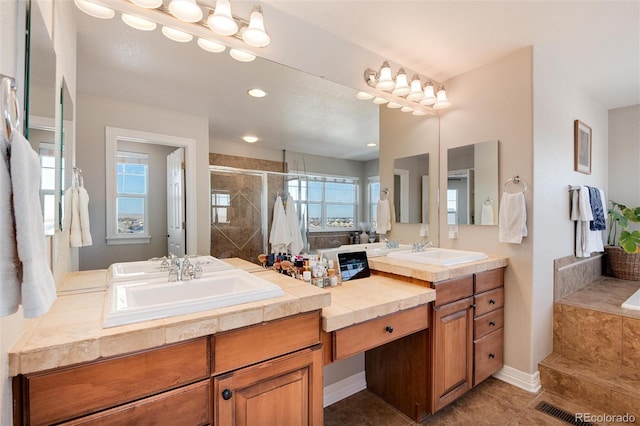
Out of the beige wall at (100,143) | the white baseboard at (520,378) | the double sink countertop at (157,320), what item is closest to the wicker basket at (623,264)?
the white baseboard at (520,378)

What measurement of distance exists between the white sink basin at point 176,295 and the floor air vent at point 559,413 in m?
2.01

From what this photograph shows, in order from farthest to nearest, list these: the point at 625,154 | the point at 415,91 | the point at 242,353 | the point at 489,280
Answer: the point at 625,154 < the point at 415,91 < the point at 489,280 < the point at 242,353

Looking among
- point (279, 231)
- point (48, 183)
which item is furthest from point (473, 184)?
point (48, 183)

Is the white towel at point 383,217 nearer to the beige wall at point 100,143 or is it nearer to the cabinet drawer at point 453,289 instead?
the cabinet drawer at point 453,289

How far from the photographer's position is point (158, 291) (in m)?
1.32

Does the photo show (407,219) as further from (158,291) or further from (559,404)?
(158,291)

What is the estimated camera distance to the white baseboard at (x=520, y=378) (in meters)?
2.19

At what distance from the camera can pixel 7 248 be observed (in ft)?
1.80

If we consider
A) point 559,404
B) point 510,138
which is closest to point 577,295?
point 559,404

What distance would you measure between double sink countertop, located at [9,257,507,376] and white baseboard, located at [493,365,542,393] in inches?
45.2

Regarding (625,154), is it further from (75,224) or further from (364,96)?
(75,224)

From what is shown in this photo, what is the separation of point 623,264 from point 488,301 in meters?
2.24

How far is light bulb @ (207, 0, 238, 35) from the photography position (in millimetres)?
1502

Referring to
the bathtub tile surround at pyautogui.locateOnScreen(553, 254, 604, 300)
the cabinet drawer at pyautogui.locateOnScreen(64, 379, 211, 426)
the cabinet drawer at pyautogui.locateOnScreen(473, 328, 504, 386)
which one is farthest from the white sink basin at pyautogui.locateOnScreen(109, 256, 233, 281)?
the bathtub tile surround at pyautogui.locateOnScreen(553, 254, 604, 300)
